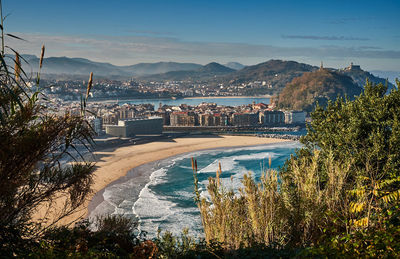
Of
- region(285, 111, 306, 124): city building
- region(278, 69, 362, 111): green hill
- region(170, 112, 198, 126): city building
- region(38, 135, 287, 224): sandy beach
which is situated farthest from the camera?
region(278, 69, 362, 111): green hill

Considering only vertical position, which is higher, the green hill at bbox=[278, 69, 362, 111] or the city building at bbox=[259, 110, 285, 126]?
the green hill at bbox=[278, 69, 362, 111]

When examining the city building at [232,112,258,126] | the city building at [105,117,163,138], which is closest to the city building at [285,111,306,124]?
the city building at [232,112,258,126]

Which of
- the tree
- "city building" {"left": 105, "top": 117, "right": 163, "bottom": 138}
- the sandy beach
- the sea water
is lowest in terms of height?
the sea water

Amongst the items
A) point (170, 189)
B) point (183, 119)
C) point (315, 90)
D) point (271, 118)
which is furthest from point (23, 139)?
point (315, 90)

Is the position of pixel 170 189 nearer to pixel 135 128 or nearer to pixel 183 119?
pixel 135 128

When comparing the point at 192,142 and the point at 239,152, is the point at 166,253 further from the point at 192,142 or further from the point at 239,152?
the point at 192,142

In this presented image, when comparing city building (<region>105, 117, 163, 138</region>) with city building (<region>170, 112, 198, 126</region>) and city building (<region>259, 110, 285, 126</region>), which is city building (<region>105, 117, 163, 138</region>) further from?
city building (<region>259, 110, 285, 126</region>)
